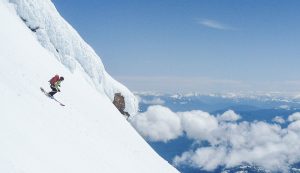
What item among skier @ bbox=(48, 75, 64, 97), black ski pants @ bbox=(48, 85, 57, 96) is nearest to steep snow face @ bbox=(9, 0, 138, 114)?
skier @ bbox=(48, 75, 64, 97)

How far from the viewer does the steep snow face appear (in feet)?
165

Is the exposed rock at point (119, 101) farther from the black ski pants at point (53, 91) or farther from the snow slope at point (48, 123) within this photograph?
the black ski pants at point (53, 91)

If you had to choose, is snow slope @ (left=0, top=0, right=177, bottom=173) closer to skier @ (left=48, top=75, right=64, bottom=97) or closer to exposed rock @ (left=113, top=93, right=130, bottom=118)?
skier @ (left=48, top=75, right=64, bottom=97)

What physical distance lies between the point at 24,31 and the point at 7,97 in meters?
24.4

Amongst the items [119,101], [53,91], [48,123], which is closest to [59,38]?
[53,91]

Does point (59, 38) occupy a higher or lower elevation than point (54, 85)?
higher

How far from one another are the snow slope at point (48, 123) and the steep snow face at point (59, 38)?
0.45 m

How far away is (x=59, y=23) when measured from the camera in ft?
183

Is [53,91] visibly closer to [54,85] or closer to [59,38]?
[54,85]

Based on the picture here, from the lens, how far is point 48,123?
83.4 ft

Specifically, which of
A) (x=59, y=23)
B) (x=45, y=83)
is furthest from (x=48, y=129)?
(x=59, y=23)

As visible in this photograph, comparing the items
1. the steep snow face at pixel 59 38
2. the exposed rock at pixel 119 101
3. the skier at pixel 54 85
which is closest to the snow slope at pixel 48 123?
the steep snow face at pixel 59 38

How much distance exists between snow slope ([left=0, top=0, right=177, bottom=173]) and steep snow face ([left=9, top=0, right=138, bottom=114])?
1.46ft

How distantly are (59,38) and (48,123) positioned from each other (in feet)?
100
